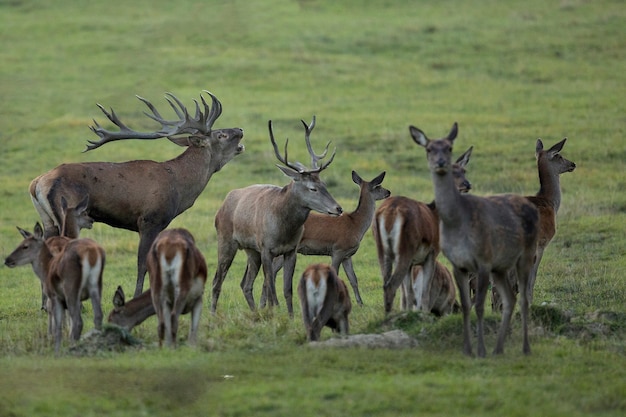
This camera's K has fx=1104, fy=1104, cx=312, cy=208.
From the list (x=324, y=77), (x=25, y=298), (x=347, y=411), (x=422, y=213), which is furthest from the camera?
(x=324, y=77)

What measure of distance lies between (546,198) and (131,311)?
5.51m

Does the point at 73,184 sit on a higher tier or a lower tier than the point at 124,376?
higher

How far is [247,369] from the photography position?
966 centimetres

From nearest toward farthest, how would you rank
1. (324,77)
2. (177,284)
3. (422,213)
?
(177,284) → (422,213) → (324,77)

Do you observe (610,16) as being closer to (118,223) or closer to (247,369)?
(118,223)

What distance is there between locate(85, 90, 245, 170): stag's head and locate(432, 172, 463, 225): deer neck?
5.57 metres

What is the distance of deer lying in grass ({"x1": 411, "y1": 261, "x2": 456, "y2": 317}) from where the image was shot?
42.0 feet

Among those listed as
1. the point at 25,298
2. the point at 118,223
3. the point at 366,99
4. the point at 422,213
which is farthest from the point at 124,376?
the point at 366,99

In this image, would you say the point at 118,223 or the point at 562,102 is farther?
the point at 562,102

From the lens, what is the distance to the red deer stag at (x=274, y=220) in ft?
44.0

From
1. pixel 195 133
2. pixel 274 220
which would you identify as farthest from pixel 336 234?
pixel 195 133

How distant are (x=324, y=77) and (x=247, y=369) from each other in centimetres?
2838

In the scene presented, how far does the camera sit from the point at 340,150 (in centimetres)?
2759

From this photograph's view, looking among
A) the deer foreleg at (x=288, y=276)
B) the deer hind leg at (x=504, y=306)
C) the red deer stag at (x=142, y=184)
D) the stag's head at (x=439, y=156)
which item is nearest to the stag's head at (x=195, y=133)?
the red deer stag at (x=142, y=184)
